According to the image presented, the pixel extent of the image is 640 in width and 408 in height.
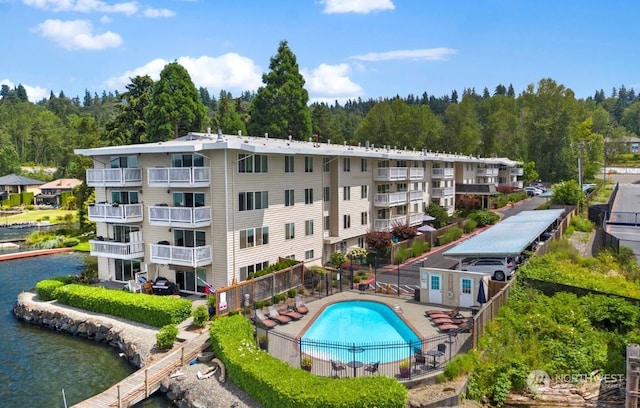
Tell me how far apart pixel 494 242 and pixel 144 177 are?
921 inches

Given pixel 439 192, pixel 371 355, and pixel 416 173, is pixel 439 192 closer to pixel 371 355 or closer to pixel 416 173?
pixel 416 173

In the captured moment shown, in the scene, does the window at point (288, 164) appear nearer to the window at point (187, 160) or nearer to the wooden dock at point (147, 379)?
the window at point (187, 160)

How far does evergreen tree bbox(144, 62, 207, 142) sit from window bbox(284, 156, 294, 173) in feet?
82.7

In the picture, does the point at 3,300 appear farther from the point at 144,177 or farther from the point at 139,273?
the point at 144,177

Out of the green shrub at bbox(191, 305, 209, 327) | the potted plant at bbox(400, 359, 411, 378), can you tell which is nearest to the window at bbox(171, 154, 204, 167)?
the green shrub at bbox(191, 305, 209, 327)

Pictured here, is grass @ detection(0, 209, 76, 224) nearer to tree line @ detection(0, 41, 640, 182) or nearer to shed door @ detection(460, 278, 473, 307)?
tree line @ detection(0, 41, 640, 182)

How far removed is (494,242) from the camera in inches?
1272

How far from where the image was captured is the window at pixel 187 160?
97.7 ft

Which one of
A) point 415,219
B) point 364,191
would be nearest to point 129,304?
point 364,191

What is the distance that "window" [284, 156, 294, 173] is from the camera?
33.7m

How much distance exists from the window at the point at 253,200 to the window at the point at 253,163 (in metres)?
1.41

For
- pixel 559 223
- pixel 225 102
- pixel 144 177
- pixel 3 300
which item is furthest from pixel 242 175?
pixel 225 102


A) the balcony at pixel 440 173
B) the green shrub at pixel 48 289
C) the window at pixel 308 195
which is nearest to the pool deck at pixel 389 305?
the window at pixel 308 195

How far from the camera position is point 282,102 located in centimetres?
7181
